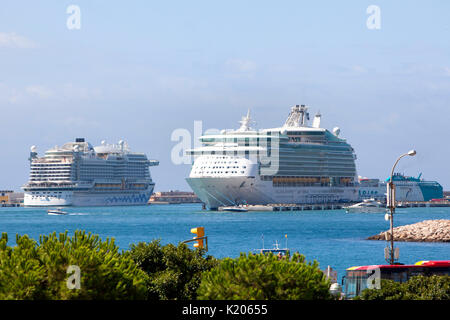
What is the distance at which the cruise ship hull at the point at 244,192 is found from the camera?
116056 mm

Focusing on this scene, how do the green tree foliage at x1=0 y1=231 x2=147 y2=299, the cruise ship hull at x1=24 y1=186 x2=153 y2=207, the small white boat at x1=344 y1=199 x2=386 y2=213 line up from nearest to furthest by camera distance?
the green tree foliage at x1=0 y1=231 x2=147 y2=299 < the small white boat at x1=344 y1=199 x2=386 y2=213 < the cruise ship hull at x1=24 y1=186 x2=153 y2=207

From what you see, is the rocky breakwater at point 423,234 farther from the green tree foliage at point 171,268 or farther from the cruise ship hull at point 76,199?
the cruise ship hull at point 76,199

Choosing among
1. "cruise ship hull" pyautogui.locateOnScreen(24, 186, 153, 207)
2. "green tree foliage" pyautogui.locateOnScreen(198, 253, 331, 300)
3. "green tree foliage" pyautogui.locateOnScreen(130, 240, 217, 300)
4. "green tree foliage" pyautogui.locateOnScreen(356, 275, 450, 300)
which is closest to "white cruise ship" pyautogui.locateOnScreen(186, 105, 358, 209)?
"cruise ship hull" pyautogui.locateOnScreen(24, 186, 153, 207)

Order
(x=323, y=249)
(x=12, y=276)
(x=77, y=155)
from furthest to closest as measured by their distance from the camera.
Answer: (x=77, y=155)
(x=323, y=249)
(x=12, y=276)

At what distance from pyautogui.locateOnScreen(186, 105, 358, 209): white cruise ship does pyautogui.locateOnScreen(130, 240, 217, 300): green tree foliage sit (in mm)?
91335

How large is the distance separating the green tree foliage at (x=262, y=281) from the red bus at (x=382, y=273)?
7.83m

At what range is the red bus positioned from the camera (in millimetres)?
24750

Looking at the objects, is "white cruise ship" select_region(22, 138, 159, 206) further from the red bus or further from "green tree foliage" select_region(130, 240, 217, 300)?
"green tree foliage" select_region(130, 240, 217, 300)

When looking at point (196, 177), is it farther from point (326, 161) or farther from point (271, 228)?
point (271, 228)

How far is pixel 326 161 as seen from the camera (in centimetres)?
13525

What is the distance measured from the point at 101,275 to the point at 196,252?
23.3ft
